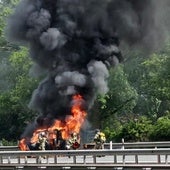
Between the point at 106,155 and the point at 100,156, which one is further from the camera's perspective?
the point at 100,156

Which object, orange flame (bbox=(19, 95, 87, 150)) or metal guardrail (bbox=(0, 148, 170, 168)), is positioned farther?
orange flame (bbox=(19, 95, 87, 150))

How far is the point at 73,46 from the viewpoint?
34.8 meters

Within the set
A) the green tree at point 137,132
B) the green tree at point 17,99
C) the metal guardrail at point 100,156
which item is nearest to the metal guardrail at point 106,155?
the metal guardrail at point 100,156

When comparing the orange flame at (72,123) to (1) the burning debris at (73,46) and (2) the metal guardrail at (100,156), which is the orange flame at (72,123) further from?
(2) the metal guardrail at (100,156)

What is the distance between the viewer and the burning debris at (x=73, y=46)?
34094mm

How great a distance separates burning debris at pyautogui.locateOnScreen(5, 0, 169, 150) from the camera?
34.1 metres

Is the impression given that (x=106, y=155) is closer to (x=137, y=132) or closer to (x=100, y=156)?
(x=100, y=156)

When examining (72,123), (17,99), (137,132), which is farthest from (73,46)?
(17,99)

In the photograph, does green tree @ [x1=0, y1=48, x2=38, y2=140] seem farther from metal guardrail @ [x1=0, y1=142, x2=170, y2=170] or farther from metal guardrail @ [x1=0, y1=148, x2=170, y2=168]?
metal guardrail @ [x1=0, y1=148, x2=170, y2=168]

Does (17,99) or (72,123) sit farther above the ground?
(17,99)

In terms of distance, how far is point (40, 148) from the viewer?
33.1 meters

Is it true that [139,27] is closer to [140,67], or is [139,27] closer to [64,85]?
[64,85]

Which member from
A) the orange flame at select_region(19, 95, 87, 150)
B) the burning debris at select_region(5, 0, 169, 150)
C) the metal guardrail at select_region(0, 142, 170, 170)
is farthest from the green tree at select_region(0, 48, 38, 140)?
the metal guardrail at select_region(0, 142, 170, 170)

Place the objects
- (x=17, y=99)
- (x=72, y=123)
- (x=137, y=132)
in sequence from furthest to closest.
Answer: (x=17, y=99), (x=137, y=132), (x=72, y=123)
